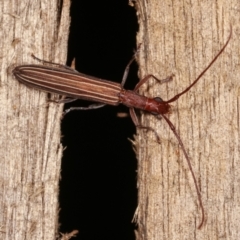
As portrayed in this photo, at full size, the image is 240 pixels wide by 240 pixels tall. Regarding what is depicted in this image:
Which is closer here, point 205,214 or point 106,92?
point 205,214

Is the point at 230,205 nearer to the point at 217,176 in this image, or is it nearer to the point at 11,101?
the point at 217,176

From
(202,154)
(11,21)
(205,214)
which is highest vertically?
(11,21)

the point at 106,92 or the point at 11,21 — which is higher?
the point at 11,21

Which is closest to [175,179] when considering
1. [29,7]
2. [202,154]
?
[202,154]
